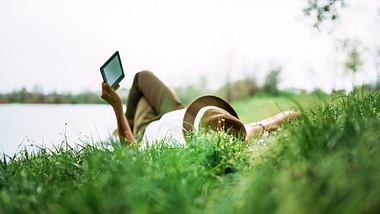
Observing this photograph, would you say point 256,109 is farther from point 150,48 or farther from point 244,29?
point 150,48

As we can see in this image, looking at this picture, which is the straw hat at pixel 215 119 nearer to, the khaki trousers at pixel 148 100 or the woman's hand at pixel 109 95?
the woman's hand at pixel 109 95

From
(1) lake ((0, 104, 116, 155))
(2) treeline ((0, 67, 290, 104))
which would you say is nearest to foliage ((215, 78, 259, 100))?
(2) treeline ((0, 67, 290, 104))

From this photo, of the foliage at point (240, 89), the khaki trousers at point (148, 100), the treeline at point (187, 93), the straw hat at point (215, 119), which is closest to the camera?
the straw hat at point (215, 119)

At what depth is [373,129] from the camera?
117cm

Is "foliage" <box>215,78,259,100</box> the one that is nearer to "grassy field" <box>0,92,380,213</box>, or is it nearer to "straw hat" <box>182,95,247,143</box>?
"straw hat" <box>182,95,247,143</box>

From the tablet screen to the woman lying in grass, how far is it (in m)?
0.07

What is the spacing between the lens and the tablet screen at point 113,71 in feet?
9.07

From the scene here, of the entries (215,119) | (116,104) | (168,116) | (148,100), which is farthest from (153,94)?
(215,119)

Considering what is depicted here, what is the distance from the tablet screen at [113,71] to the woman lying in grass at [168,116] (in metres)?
0.07

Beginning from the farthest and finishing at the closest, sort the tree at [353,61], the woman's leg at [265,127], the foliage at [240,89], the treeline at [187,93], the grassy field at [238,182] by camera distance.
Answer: the foliage at [240,89] < the treeline at [187,93] < the tree at [353,61] < the woman's leg at [265,127] < the grassy field at [238,182]

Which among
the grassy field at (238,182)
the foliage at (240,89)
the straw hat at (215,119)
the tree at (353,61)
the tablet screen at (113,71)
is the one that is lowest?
the foliage at (240,89)

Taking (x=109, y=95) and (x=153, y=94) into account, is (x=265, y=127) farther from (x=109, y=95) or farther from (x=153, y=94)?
(x=153, y=94)

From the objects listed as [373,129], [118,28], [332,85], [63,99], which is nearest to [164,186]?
[373,129]

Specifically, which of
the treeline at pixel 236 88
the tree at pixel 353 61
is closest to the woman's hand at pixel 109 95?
the treeline at pixel 236 88
